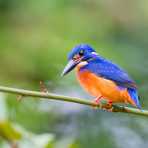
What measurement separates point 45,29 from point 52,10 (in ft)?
0.83

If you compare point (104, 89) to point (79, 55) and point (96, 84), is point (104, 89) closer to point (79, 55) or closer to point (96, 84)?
point (96, 84)

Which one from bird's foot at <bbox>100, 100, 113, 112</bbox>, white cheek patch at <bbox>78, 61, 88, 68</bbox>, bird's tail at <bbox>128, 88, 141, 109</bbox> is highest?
white cheek patch at <bbox>78, 61, 88, 68</bbox>

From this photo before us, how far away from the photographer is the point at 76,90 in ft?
13.1

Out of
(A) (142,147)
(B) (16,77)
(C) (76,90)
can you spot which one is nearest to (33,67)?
(B) (16,77)

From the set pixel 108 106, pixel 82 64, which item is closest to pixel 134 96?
pixel 108 106

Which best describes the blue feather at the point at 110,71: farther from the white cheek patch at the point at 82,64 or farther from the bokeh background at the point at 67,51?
the bokeh background at the point at 67,51

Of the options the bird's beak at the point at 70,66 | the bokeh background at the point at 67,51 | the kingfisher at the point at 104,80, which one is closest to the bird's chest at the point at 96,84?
the kingfisher at the point at 104,80

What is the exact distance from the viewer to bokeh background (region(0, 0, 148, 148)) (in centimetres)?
385

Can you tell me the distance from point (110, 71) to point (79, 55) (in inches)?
5.3

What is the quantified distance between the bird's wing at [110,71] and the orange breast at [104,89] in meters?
0.02

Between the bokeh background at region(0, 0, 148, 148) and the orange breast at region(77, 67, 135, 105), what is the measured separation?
3.36 ft

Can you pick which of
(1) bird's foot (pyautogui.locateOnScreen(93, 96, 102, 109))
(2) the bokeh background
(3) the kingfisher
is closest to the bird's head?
(3) the kingfisher

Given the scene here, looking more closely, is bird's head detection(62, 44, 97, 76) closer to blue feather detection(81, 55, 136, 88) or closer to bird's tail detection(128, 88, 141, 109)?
blue feather detection(81, 55, 136, 88)

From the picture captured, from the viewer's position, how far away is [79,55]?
7.59ft
